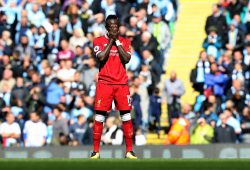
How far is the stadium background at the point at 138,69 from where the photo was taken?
2341 cm

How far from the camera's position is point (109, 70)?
51.7 feet

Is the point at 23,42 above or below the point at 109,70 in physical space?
above

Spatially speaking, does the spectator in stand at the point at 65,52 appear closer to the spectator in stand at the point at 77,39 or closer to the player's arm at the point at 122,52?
the spectator in stand at the point at 77,39

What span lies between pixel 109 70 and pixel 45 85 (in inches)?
370

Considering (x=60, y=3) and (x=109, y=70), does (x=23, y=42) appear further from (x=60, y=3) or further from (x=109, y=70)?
(x=109, y=70)

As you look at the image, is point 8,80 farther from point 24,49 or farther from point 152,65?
point 152,65

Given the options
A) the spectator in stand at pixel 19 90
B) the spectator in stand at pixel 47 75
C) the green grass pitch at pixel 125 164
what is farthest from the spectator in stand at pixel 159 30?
the green grass pitch at pixel 125 164

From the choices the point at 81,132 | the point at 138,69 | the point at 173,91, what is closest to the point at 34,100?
the point at 81,132

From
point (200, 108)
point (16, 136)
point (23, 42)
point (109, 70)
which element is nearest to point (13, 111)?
point (16, 136)

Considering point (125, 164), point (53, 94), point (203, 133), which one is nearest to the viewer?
point (125, 164)

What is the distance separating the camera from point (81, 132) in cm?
2333

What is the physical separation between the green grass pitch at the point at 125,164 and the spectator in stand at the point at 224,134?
30.5ft

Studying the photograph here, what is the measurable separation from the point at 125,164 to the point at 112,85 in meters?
3.00

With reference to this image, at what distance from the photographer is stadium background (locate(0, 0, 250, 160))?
922 inches
